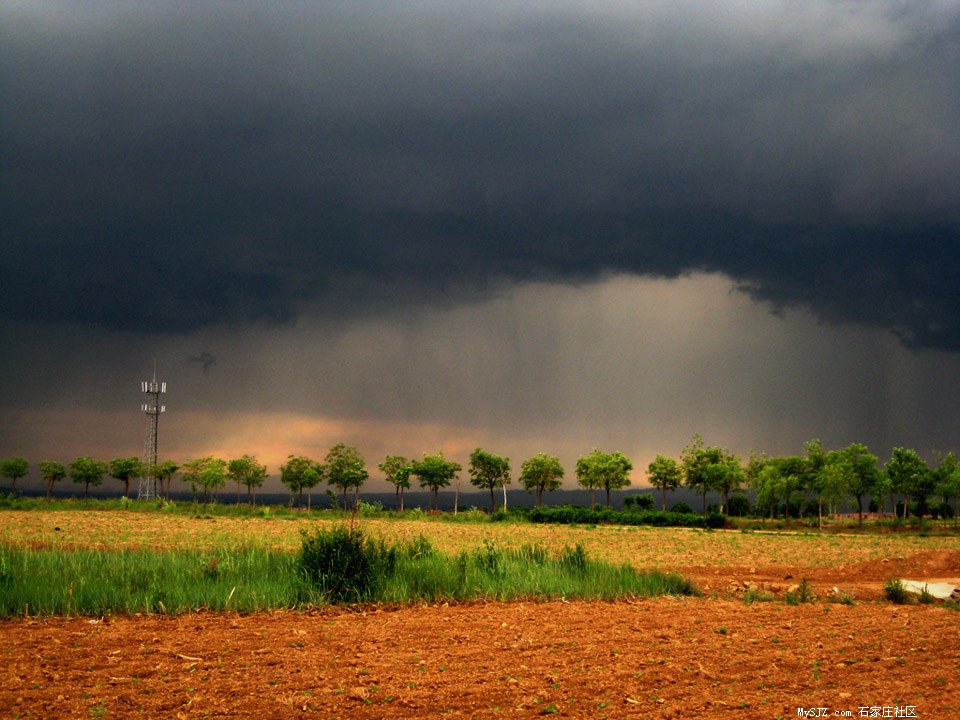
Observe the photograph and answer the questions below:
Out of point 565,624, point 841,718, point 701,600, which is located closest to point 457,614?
point 565,624

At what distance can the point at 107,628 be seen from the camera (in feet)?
42.9

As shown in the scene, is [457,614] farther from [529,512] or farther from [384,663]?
[529,512]

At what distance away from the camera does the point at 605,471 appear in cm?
8844

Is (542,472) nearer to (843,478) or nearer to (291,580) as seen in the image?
(843,478)


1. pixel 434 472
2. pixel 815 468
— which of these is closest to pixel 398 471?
pixel 434 472

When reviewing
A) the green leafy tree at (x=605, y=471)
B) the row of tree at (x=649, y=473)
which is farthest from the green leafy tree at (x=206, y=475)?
the green leafy tree at (x=605, y=471)

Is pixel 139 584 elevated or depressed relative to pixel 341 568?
depressed

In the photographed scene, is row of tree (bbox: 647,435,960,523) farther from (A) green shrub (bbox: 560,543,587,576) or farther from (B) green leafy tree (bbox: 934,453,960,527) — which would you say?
(A) green shrub (bbox: 560,543,587,576)

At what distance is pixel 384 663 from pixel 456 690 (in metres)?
1.68

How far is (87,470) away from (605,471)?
72.5m

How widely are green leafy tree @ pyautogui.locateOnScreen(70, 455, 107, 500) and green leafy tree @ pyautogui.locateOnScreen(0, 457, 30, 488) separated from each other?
10.3 metres

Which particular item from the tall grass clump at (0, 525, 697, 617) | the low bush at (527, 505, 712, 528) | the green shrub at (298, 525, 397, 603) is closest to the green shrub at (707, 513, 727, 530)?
the low bush at (527, 505, 712, 528)

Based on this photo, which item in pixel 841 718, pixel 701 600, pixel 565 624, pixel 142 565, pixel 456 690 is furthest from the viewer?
pixel 701 600

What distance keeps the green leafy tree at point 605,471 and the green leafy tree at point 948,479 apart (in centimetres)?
3049
